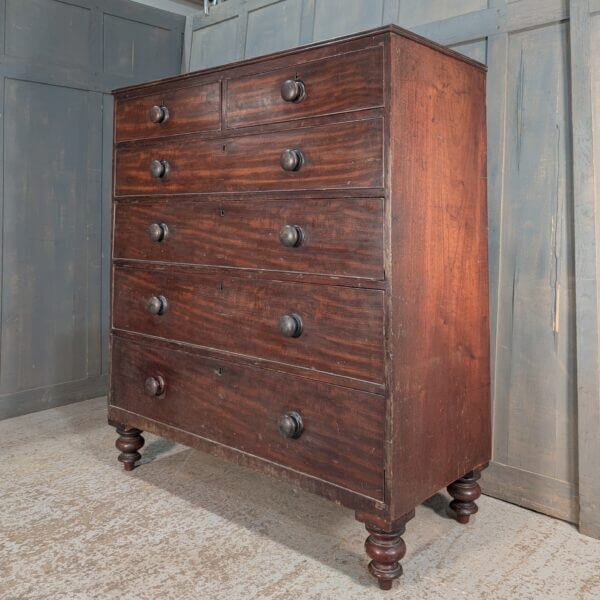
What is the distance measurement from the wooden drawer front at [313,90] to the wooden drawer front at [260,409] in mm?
738

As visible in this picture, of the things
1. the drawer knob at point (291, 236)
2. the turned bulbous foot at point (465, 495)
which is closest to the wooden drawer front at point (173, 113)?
the drawer knob at point (291, 236)

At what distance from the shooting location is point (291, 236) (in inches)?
67.5

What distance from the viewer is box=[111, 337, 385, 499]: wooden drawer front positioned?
165 centimetres

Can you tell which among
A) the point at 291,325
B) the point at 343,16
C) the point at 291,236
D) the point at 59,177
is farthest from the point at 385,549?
the point at 59,177

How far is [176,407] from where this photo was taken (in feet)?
7.02

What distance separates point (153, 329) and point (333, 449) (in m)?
0.83

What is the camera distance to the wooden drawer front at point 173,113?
197 centimetres

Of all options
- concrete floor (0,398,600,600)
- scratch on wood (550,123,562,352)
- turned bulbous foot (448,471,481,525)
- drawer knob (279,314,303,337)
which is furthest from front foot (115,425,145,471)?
scratch on wood (550,123,562,352)

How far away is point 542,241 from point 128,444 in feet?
5.38

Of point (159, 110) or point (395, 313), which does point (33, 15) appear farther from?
point (395, 313)

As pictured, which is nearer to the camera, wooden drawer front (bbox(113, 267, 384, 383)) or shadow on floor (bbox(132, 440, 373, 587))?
wooden drawer front (bbox(113, 267, 384, 383))

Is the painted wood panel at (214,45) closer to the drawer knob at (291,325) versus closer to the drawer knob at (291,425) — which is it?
the drawer knob at (291,325)

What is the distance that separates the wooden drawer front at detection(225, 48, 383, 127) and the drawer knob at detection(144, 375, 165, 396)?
2.93ft

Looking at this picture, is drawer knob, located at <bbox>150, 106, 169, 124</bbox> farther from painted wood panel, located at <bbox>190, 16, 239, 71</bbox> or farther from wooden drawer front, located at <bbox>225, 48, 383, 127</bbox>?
painted wood panel, located at <bbox>190, 16, 239, 71</bbox>
